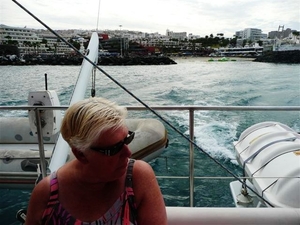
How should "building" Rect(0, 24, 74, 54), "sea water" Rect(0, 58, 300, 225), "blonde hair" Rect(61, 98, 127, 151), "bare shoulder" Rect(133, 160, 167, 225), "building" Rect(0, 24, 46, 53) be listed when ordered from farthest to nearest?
"building" Rect(0, 24, 46, 53), "building" Rect(0, 24, 74, 54), "sea water" Rect(0, 58, 300, 225), "bare shoulder" Rect(133, 160, 167, 225), "blonde hair" Rect(61, 98, 127, 151)

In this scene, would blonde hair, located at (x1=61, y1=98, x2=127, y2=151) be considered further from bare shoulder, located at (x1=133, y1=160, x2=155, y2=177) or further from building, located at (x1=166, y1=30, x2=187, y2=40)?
building, located at (x1=166, y1=30, x2=187, y2=40)

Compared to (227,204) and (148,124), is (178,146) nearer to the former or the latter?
(148,124)

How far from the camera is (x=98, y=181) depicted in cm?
100

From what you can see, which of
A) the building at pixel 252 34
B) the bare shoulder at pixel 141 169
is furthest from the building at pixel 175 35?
the bare shoulder at pixel 141 169

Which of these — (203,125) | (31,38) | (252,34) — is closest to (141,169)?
(203,125)

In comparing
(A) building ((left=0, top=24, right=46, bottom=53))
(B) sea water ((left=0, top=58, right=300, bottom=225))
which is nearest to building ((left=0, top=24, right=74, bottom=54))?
(A) building ((left=0, top=24, right=46, bottom=53))

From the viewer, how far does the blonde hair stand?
36.0 inches

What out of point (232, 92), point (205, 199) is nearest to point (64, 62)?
point (232, 92)

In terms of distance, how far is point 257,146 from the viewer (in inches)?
130

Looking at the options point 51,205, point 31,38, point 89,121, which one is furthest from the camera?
point 31,38

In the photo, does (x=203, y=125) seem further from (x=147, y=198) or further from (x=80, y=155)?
(x=80, y=155)

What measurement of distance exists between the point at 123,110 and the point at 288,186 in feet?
6.61

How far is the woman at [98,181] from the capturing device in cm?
93

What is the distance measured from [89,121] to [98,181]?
0.23 m
